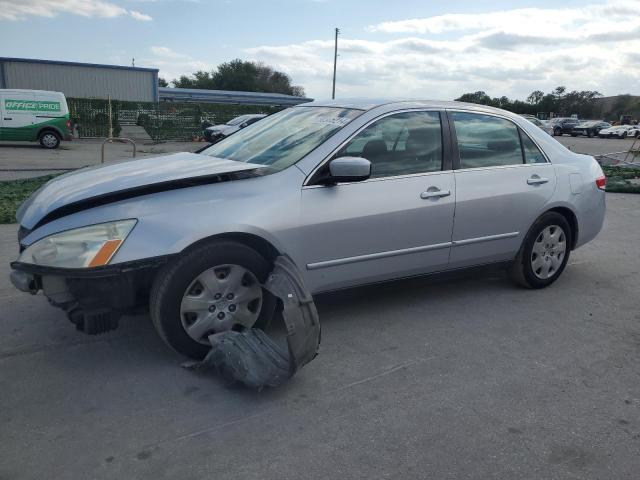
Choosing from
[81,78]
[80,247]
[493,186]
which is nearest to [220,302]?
[80,247]

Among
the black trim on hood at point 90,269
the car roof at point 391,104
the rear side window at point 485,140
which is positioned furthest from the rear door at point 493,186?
the black trim on hood at point 90,269

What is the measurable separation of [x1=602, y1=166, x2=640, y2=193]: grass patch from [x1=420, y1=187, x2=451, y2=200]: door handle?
8161 millimetres

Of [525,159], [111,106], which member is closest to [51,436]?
[525,159]

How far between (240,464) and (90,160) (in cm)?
Answer: 1604

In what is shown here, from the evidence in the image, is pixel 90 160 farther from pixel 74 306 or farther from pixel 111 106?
pixel 74 306

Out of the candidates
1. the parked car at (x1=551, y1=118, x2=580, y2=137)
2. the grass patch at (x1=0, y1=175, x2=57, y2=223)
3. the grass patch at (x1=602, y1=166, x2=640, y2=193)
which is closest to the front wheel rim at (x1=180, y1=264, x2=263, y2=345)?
the grass patch at (x1=0, y1=175, x2=57, y2=223)

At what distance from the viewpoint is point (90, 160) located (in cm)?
1695

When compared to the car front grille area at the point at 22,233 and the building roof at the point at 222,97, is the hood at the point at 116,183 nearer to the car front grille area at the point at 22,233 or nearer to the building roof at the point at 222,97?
the car front grille area at the point at 22,233

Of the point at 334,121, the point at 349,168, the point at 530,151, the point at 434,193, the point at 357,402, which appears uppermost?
the point at 334,121

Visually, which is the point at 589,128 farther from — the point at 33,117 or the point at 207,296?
the point at 207,296

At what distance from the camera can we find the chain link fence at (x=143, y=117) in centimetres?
2692

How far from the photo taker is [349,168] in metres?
3.64

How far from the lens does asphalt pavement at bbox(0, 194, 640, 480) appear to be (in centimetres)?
260

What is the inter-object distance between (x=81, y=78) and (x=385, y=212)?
36516 mm
